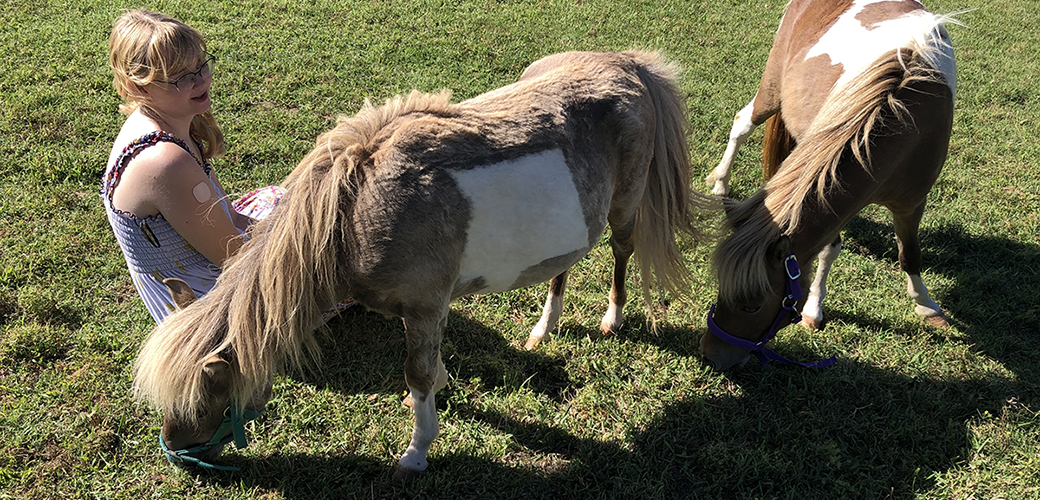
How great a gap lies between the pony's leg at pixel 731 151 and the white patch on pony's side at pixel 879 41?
2.87 feet

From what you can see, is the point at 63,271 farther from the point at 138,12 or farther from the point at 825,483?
the point at 825,483

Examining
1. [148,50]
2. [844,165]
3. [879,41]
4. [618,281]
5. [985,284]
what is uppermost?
[148,50]

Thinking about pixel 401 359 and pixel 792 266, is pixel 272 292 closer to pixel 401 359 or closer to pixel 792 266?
pixel 401 359

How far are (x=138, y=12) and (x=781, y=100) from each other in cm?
354

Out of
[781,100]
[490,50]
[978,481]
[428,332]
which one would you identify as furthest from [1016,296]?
[490,50]

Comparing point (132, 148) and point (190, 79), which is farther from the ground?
point (190, 79)

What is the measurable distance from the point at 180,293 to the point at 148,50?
94 cm

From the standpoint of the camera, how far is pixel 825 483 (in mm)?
2662

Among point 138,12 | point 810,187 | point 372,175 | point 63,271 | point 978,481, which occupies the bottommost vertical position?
point 978,481

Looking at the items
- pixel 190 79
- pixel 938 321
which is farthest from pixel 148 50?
A: pixel 938 321

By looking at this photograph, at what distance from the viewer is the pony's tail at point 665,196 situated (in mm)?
2789

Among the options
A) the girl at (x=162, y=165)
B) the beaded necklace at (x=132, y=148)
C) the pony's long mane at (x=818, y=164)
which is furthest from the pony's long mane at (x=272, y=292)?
the pony's long mane at (x=818, y=164)

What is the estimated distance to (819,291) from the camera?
11.4 ft

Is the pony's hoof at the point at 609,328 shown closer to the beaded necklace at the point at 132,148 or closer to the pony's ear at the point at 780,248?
the pony's ear at the point at 780,248
